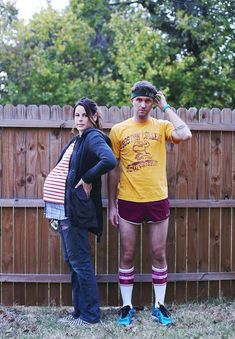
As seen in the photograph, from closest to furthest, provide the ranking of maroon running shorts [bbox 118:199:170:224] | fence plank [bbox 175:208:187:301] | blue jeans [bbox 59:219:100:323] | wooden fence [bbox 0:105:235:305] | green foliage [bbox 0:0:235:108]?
blue jeans [bbox 59:219:100:323] → maroon running shorts [bbox 118:199:170:224] → wooden fence [bbox 0:105:235:305] → fence plank [bbox 175:208:187:301] → green foliage [bbox 0:0:235:108]

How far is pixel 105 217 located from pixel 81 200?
0.82 m

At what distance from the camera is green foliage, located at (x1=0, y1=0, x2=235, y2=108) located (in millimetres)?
10633

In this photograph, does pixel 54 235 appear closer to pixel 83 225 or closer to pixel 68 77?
pixel 83 225

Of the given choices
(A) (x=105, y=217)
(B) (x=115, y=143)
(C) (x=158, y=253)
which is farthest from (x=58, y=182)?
(C) (x=158, y=253)

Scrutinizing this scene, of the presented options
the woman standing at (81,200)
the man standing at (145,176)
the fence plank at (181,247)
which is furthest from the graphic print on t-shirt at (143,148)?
the fence plank at (181,247)

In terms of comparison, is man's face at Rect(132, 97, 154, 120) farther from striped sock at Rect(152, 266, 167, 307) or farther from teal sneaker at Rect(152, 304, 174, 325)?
teal sneaker at Rect(152, 304, 174, 325)

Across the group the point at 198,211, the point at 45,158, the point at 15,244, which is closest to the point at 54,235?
the point at 15,244

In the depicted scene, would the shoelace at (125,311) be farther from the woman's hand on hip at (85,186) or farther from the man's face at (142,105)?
the man's face at (142,105)

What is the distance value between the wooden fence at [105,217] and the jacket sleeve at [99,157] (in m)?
0.78

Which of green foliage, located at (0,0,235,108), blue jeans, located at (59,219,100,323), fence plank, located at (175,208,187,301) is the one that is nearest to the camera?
blue jeans, located at (59,219,100,323)

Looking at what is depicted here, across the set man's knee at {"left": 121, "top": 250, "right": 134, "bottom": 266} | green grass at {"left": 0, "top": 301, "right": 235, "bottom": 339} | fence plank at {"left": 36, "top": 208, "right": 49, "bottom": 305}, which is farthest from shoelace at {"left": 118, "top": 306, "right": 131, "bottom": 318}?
fence plank at {"left": 36, "top": 208, "right": 49, "bottom": 305}

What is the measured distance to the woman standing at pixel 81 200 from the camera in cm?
408

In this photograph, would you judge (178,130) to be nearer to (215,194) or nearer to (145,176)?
(145,176)

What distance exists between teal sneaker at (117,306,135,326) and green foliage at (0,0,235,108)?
21.7 feet
